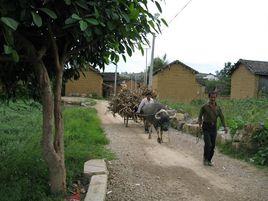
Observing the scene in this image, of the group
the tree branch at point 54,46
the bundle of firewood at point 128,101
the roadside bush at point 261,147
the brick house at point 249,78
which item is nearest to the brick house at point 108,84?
the brick house at point 249,78

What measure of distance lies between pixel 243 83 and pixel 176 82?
31.5 feet

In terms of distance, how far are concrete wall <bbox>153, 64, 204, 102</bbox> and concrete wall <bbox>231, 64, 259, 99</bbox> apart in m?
5.32

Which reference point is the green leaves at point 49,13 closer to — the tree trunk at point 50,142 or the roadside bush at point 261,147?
the tree trunk at point 50,142

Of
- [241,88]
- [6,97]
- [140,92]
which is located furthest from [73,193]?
[241,88]

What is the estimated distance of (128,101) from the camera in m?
20.5

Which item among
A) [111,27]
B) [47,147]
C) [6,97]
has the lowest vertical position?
[47,147]

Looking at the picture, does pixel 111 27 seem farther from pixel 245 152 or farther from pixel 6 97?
pixel 245 152

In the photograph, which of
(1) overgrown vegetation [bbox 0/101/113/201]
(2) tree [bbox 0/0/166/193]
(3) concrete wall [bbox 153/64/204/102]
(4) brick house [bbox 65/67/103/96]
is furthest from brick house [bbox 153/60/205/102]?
(2) tree [bbox 0/0/166/193]

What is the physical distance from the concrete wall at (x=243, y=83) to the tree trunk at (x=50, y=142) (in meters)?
36.8

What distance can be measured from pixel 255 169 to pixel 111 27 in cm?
639

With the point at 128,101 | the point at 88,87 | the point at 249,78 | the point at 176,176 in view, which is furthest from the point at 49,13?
the point at 88,87

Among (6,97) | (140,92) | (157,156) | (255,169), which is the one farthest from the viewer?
(140,92)

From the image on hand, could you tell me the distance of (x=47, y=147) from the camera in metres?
6.89

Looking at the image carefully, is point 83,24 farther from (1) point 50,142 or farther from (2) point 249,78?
Answer: (2) point 249,78
